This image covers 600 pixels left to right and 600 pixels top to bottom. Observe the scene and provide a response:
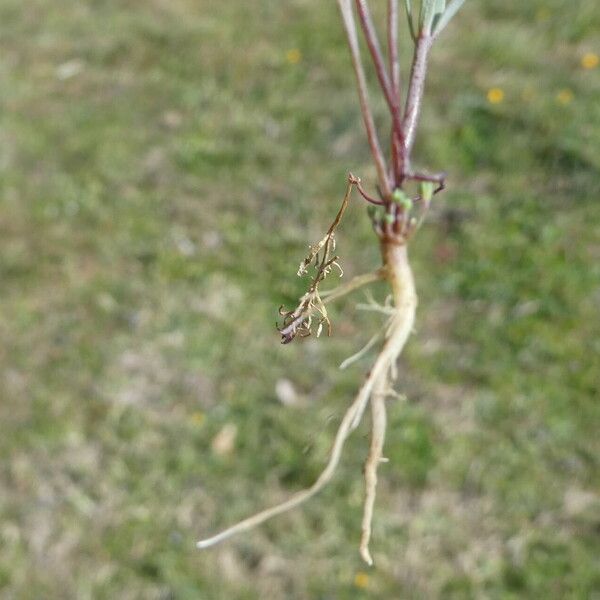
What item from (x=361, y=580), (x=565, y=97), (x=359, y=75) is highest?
(x=359, y=75)

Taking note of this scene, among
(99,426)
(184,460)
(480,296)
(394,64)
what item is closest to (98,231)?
(99,426)

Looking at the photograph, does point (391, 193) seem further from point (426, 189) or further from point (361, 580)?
point (361, 580)

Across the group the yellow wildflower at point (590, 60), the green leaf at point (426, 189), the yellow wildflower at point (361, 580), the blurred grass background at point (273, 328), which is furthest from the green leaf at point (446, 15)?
the yellow wildflower at point (590, 60)

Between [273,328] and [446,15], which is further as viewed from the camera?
[273,328]

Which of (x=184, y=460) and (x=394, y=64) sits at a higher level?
(x=394, y=64)

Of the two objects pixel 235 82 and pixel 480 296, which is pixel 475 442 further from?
pixel 235 82

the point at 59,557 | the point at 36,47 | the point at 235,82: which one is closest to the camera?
the point at 59,557

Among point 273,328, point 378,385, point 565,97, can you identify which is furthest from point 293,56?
point 378,385
